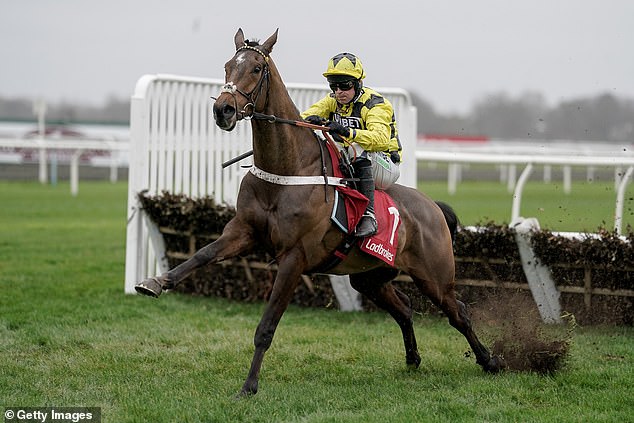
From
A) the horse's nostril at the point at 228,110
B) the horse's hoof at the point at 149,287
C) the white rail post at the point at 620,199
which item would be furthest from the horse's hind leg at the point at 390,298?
the white rail post at the point at 620,199

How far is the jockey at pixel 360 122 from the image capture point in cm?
585

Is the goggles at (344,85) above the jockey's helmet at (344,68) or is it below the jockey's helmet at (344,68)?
below

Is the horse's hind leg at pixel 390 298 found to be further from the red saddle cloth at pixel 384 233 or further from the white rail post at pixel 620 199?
the white rail post at pixel 620 199

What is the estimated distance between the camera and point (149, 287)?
5.16m

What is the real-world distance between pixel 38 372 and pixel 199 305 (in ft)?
10.3

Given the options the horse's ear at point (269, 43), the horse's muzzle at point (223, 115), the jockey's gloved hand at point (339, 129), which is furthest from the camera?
the jockey's gloved hand at point (339, 129)

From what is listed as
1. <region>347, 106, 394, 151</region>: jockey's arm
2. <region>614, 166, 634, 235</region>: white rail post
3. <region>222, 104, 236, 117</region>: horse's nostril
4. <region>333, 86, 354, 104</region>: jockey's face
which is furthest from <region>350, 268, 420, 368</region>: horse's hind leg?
<region>614, 166, 634, 235</region>: white rail post

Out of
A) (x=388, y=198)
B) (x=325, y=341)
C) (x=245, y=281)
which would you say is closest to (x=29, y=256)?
(x=245, y=281)

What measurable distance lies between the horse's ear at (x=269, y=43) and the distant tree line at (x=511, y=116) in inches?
108

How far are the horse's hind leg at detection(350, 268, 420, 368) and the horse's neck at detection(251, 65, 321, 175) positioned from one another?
116 centimetres

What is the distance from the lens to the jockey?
5.85 meters

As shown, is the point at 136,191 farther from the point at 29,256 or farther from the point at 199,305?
the point at 29,256

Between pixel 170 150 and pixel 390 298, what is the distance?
382 cm

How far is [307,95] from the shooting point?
10.1m
